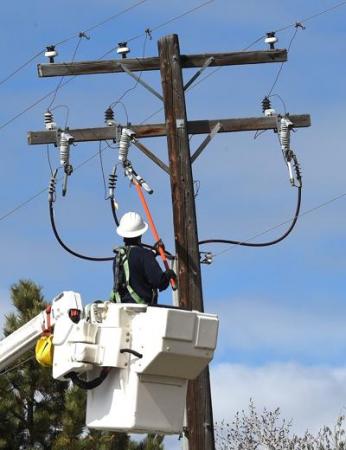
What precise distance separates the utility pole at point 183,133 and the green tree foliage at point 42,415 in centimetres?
506

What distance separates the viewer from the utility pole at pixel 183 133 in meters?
14.8

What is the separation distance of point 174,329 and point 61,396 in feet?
34.3

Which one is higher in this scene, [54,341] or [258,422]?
[258,422]

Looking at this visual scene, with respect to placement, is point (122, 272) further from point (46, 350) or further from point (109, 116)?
point (109, 116)

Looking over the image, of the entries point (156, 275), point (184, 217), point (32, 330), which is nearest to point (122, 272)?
point (156, 275)

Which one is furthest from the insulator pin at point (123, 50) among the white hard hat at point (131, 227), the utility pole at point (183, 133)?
the white hard hat at point (131, 227)

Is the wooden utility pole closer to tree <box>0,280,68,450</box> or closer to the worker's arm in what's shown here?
the worker's arm

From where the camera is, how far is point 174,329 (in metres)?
10.7

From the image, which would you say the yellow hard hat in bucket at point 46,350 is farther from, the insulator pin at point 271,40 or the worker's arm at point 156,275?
the insulator pin at point 271,40

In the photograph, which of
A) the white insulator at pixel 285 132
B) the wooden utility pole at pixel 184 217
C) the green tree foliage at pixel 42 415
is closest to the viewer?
the wooden utility pole at pixel 184 217

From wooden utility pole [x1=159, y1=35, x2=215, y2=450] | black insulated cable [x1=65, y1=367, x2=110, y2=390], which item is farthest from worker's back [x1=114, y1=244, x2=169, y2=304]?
wooden utility pole [x1=159, y1=35, x2=215, y2=450]

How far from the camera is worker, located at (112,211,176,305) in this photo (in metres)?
11.6

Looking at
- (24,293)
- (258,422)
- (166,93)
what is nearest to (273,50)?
(166,93)

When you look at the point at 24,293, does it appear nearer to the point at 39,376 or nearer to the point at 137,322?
the point at 39,376
